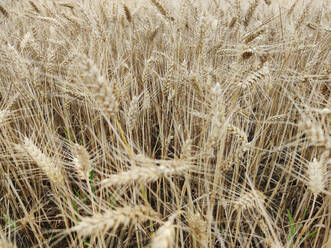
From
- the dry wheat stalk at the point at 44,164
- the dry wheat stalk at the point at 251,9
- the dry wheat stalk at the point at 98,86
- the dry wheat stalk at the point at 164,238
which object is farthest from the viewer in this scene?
the dry wheat stalk at the point at 251,9

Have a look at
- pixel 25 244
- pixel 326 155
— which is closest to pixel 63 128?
pixel 25 244

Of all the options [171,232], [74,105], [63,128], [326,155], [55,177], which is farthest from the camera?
[74,105]

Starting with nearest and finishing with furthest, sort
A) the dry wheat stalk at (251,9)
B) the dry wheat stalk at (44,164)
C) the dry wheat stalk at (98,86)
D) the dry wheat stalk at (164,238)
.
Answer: the dry wheat stalk at (164,238) → the dry wheat stalk at (98,86) → the dry wheat stalk at (44,164) → the dry wheat stalk at (251,9)

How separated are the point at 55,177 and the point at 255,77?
28.8 inches

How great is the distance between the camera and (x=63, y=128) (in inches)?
61.7

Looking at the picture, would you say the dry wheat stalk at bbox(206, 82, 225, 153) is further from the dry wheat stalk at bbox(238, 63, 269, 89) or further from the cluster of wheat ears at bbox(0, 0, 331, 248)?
the dry wheat stalk at bbox(238, 63, 269, 89)

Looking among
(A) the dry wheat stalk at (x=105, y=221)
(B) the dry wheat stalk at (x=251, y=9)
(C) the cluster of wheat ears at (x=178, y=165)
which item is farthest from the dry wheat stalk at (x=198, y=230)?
(B) the dry wheat stalk at (x=251, y=9)

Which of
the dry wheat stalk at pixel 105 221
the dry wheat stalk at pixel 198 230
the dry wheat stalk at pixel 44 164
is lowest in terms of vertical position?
the dry wheat stalk at pixel 198 230

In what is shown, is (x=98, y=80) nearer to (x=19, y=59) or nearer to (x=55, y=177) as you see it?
(x=55, y=177)

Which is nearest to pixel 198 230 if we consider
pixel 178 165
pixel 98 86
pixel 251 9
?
pixel 178 165

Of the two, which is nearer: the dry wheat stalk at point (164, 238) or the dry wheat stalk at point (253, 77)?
the dry wheat stalk at point (164, 238)

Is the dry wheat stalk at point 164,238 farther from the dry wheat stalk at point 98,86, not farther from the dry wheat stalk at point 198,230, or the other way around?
the dry wheat stalk at point 98,86

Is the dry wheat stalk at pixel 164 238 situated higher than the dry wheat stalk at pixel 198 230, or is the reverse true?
the dry wheat stalk at pixel 164 238

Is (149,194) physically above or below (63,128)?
→ below
